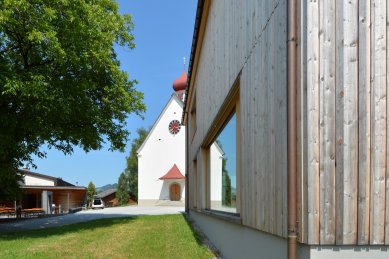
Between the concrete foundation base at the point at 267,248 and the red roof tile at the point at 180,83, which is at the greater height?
the red roof tile at the point at 180,83

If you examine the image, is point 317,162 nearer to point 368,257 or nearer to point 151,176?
point 368,257

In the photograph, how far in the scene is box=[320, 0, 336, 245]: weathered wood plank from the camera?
9.63ft

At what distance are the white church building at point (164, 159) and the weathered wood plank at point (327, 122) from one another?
38.2 m

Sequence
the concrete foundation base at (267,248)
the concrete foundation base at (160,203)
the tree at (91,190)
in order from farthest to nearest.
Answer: the tree at (91,190) < the concrete foundation base at (160,203) < the concrete foundation base at (267,248)

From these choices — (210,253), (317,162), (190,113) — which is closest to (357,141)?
(317,162)

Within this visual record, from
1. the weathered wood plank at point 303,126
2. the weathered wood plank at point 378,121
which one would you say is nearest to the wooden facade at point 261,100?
the weathered wood plank at point 303,126

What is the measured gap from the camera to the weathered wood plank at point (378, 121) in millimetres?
2939

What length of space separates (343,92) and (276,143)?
2.79ft

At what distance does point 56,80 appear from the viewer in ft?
48.5

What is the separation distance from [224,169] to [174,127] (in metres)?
34.5

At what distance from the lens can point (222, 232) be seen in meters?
7.61

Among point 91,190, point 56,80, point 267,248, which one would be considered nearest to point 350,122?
point 267,248

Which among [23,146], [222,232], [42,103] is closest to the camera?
[222,232]

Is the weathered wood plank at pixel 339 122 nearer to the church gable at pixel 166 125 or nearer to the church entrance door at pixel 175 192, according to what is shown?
the church entrance door at pixel 175 192
